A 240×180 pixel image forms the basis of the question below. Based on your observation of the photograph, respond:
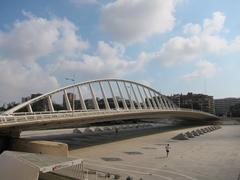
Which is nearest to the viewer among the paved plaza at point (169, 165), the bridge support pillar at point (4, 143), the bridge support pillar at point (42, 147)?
the paved plaza at point (169, 165)

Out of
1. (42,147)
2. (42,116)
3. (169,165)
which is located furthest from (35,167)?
(42,116)

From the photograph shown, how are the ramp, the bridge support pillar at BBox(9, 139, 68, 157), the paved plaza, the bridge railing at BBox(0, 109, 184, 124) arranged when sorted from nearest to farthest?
the ramp → the paved plaza → the bridge support pillar at BBox(9, 139, 68, 157) → the bridge railing at BBox(0, 109, 184, 124)

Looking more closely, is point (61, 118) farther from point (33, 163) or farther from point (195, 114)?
point (195, 114)

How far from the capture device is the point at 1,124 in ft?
104

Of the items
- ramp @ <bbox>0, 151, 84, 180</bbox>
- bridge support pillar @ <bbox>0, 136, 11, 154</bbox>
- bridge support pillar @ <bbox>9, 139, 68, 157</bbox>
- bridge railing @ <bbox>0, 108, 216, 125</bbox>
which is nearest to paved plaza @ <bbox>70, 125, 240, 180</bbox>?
bridge support pillar @ <bbox>9, 139, 68, 157</bbox>

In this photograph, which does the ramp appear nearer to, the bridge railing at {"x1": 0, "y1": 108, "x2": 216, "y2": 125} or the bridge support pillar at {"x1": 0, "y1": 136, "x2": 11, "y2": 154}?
the bridge railing at {"x1": 0, "y1": 108, "x2": 216, "y2": 125}

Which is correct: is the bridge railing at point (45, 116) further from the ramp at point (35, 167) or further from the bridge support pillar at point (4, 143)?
the ramp at point (35, 167)

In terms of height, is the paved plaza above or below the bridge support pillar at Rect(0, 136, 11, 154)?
below

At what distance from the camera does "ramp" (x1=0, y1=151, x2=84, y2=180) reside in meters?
20.2

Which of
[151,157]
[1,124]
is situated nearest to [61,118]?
[1,124]

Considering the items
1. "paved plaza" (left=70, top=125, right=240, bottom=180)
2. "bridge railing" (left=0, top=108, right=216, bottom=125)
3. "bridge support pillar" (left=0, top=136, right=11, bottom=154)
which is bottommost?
"paved plaza" (left=70, top=125, right=240, bottom=180)

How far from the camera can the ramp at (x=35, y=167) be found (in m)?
20.2

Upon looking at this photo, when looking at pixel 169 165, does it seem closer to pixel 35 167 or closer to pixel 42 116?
pixel 35 167

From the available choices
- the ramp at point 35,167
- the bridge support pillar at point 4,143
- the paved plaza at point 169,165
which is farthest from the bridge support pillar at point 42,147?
the ramp at point 35,167
